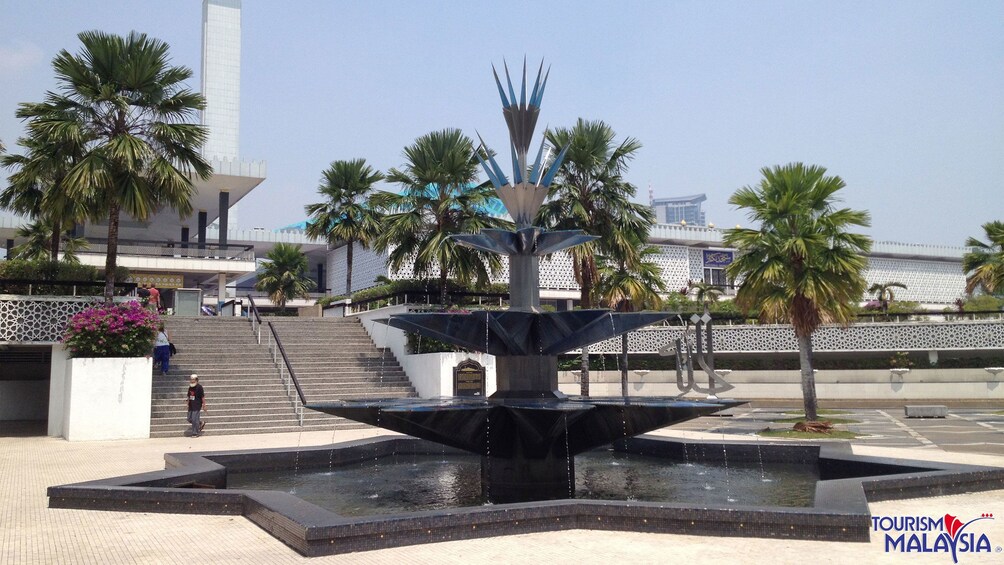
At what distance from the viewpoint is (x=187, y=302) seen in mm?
28953

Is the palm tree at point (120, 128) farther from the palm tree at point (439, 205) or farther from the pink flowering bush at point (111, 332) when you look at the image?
the palm tree at point (439, 205)

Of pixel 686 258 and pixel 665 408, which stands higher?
pixel 686 258

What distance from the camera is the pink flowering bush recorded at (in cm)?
1767

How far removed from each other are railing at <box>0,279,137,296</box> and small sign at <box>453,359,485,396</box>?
8.92 meters

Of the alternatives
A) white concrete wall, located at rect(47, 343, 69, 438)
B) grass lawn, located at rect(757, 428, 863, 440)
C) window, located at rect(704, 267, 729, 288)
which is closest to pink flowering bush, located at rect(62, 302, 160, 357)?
white concrete wall, located at rect(47, 343, 69, 438)

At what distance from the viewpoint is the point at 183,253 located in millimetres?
35000

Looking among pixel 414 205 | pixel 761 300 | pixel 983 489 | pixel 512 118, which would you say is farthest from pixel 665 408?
pixel 414 205

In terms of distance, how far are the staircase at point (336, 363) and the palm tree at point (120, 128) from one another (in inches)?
228

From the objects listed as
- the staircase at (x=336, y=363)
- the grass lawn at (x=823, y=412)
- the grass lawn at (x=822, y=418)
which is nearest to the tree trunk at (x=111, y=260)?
the staircase at (x=336, y=363)

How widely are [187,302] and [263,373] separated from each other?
29.6 ft

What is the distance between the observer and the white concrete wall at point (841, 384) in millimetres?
29703

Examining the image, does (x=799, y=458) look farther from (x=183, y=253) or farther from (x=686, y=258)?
(x=686, y=258)

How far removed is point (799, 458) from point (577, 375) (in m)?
18.2

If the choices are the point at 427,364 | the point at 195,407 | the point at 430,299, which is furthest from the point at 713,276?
the point at 195,407
